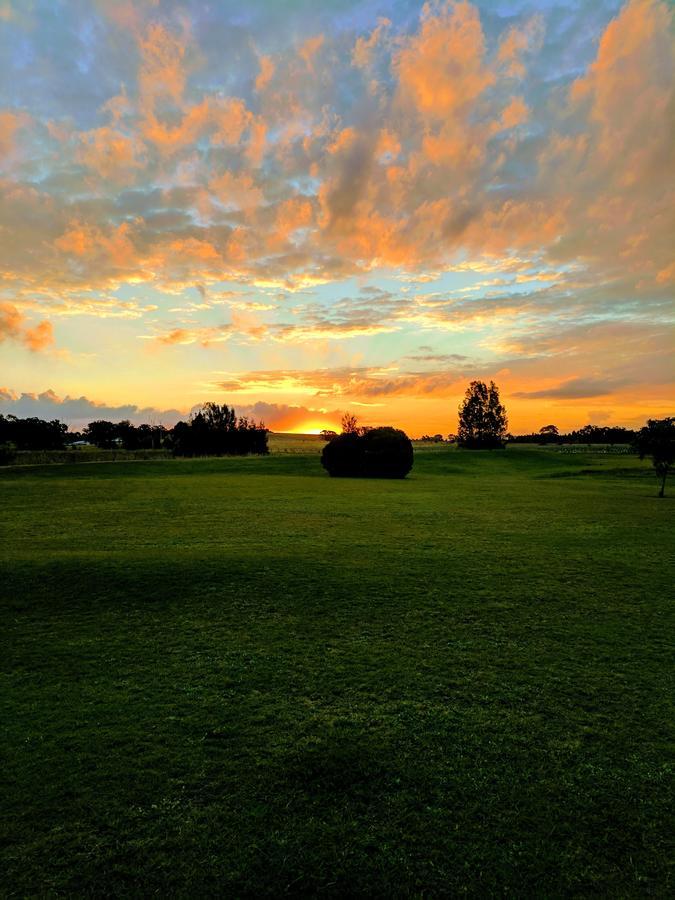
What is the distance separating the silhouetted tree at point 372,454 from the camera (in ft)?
127

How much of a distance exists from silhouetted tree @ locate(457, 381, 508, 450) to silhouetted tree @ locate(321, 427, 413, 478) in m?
69.4

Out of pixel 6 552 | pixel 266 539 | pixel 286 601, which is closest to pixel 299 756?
pixel 286 601

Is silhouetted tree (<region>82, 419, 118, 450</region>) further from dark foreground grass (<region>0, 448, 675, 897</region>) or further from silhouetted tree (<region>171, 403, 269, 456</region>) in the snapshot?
dark foreground grass (<region>0, 448, 675, 897</region>)

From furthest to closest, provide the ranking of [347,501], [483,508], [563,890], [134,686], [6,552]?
[347,501], [483,508], [6,552], [134,686], [563,890]

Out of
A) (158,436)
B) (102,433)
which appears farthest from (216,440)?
(102,433)

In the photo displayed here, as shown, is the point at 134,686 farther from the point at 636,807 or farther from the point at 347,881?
the point at 636,807

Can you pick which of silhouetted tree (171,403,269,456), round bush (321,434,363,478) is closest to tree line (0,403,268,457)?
silhouetted tree (171,403,269,456)

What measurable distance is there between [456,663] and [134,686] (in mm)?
3918

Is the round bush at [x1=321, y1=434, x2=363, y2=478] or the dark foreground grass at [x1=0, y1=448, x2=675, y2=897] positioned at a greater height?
the round bush at [x1=321, y1=434, x2=363, y2=478]

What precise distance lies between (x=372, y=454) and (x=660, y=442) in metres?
18.3

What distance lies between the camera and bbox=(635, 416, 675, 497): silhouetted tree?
1054 inches

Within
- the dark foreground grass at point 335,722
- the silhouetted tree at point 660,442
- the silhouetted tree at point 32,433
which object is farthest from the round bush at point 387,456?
the silhouetted tree at point 32,433

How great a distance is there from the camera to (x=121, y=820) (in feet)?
13.2

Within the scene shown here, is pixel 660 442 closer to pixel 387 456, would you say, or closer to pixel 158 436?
pixel 387 456
